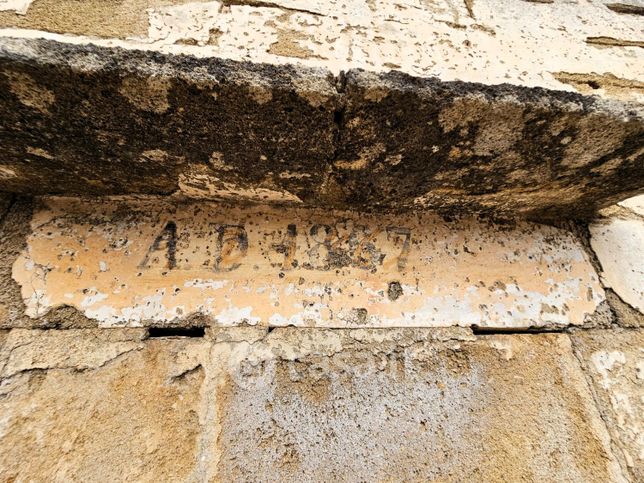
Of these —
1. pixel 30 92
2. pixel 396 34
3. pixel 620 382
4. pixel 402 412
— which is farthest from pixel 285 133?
pixel 620 382

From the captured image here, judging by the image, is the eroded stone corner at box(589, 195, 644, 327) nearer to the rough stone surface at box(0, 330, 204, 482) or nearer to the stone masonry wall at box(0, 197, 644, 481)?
the stone masonry wall at box(0, 197, 644, 481)

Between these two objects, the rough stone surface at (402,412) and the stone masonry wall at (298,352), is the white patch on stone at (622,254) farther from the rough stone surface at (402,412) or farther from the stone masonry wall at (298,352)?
the rough stone surface at (402,412)

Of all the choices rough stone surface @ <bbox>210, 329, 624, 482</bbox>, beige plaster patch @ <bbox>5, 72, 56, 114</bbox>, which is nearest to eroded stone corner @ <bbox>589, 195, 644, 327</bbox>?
rough stone surface @ <bbox>210, 329, 624, 482</bbox>

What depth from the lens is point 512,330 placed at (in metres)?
1.10

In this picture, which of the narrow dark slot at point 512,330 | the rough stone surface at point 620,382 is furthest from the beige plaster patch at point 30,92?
the rough stone surface at point 620,382

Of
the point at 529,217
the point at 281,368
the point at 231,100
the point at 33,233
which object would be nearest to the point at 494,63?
the point at 529,217

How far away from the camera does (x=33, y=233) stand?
1.03 meters

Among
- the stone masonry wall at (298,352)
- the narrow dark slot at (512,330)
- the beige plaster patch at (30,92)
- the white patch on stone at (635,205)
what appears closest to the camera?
the beige plaster patch at (30,92)

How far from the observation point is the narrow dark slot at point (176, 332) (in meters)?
0.97

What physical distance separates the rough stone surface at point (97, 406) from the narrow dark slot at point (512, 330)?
2.91ft

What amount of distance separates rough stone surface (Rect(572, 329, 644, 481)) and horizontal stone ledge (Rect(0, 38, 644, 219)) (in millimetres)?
525

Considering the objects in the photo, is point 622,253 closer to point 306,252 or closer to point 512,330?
point 512,330

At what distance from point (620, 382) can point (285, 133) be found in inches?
52.2

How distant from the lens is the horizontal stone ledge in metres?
0.75
